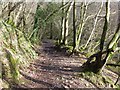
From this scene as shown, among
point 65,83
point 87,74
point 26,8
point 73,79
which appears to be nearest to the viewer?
point 65,83

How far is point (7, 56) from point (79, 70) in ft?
12.7

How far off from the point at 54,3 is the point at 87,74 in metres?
25.2

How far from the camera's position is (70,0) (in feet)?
71.9

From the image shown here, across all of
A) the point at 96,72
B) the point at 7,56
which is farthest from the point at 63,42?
the point at 7,56

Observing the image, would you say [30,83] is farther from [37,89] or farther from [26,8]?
[26,8]

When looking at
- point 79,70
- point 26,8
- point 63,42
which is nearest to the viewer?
point 79,70

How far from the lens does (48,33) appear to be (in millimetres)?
54969

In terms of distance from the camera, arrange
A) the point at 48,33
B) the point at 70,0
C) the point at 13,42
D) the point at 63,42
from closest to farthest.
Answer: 1. the point at 13,42
2. the point at 70,0
3. the point at 63,42
4. the point at 48,33

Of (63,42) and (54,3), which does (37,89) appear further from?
(54,3)

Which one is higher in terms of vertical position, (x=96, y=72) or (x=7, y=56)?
(x=7, y=56)

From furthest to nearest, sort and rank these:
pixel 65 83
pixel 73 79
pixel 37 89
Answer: pixel 73 79 → pixel 65 83 → pixel 37 89

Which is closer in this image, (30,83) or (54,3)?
(30,83)

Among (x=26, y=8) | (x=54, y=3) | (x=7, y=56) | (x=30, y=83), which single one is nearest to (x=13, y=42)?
(x=7, y=56)

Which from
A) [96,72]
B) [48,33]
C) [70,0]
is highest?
[70,0]
